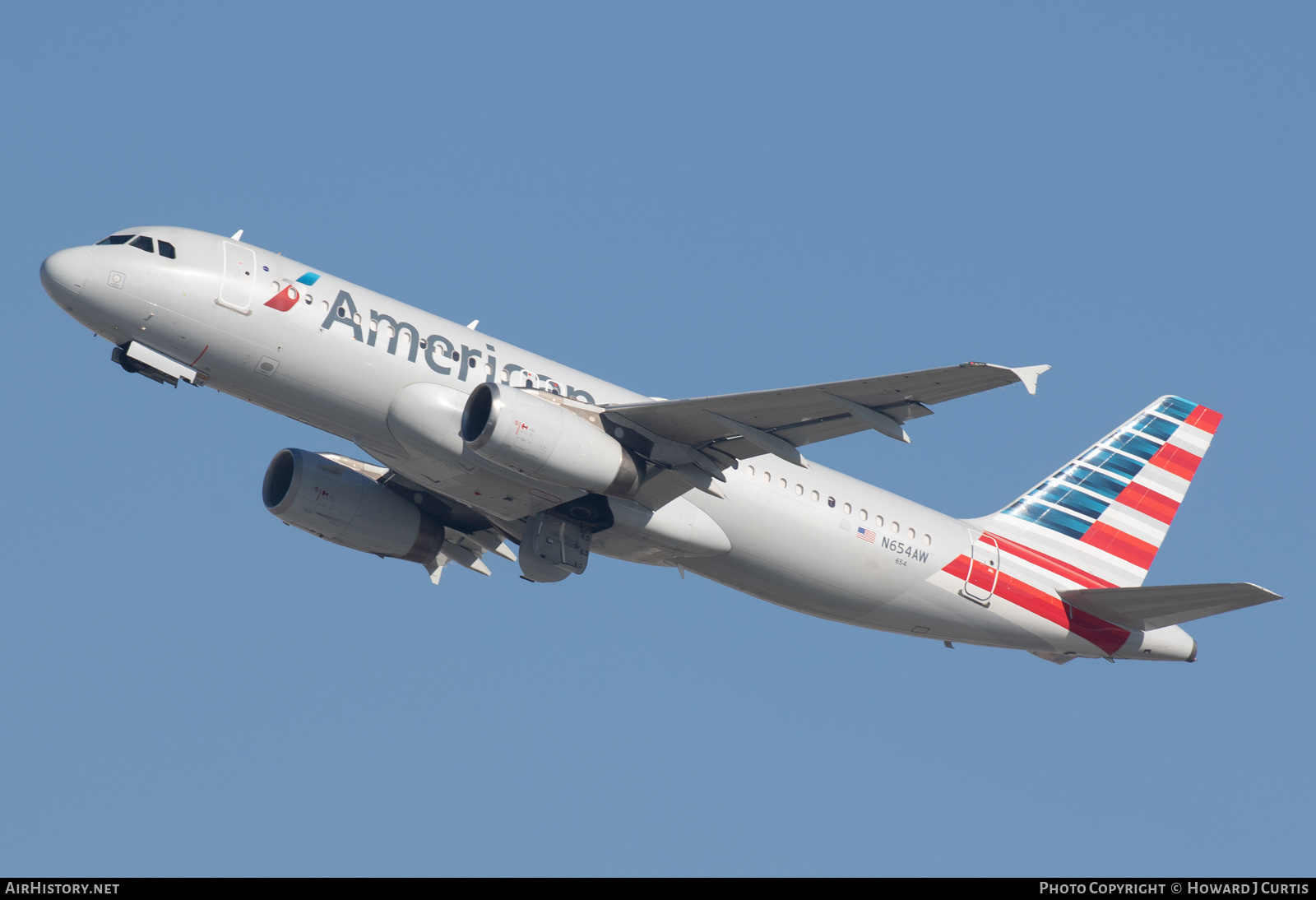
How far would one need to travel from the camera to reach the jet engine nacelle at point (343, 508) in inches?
1353

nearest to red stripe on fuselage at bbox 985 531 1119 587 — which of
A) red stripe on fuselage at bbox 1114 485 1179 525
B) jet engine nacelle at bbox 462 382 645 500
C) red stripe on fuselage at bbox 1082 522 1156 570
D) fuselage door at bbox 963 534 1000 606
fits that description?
fuselage door at bbox 963 534 1000 606

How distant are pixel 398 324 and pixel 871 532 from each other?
12.3m

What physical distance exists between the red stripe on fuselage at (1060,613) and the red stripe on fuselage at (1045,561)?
33.4 inches

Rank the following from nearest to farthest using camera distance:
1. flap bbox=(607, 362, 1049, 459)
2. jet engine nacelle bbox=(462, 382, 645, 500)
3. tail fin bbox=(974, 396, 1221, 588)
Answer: flap bbox=(607, 362, 1049, 459)
jet engine nacelle bbox=(462, 382, 645, 500)
tail fin bbox=(974, 396, 1221, 588)

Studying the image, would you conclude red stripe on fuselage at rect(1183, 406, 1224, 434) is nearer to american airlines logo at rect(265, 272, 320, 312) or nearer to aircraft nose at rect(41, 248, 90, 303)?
american airlines logo at rect(265, 272, 320, 312)

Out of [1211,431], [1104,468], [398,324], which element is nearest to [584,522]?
[398,324]

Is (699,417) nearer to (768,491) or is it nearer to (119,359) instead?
(768,491)

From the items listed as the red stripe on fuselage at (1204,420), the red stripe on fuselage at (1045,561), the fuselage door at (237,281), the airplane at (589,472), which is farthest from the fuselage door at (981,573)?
the fuselage door at (237,281)

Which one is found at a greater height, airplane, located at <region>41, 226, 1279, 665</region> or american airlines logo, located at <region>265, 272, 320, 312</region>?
american airlines logo, located at <region>265, 272, 320, 312</region>

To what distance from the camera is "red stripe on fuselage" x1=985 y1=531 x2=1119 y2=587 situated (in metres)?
36.4

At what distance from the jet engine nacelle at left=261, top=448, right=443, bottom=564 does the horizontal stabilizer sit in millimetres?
16719
